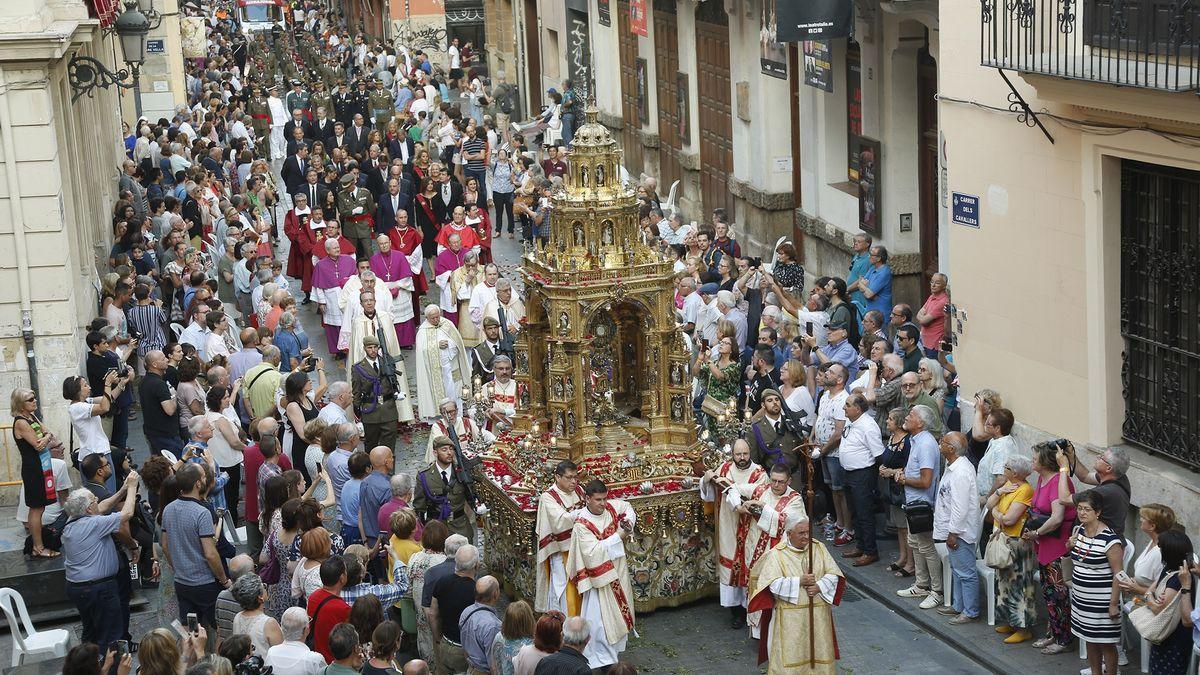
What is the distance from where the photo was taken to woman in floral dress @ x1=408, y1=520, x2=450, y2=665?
36.2 feet

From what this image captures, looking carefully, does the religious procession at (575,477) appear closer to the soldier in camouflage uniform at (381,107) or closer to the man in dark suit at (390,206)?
the man in dark suit at (390,206)

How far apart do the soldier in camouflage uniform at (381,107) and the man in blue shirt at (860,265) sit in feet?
58.8

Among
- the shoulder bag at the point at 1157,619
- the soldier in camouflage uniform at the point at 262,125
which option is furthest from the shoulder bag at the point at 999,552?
the soldier in camouflage uniform at the point at 262,125

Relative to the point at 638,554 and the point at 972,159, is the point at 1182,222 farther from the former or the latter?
the point at 638,554

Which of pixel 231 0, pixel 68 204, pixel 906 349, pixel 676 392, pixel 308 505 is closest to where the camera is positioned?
pixel 308 505

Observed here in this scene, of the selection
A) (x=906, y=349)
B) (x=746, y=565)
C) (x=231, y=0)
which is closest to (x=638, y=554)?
(x=746, y=565)

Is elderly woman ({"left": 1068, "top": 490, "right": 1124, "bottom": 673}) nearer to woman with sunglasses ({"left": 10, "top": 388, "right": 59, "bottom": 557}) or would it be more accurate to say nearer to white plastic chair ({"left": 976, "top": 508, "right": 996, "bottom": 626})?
white plastic chair ({"left": 976, "top": 508, "right": 996, "bottom": 626})

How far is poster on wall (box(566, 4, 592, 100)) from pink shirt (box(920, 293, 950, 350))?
19.3m

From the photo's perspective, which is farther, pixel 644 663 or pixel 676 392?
pixel 676 392

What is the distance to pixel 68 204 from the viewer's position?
55.9 feet

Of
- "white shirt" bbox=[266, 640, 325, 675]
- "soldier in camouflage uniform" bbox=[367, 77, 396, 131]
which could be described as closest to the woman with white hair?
"white shirt" bbox=[266, 640, 325, 675]

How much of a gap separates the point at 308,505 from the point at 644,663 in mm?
2733

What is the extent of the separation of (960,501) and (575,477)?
279 cm

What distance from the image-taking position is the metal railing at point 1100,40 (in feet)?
37.4
